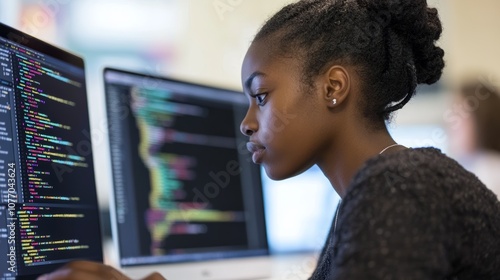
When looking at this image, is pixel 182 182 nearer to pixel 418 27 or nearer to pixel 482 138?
pixel 418 27

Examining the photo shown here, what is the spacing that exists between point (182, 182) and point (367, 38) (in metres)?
0.49

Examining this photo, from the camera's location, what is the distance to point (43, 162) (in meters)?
0.98

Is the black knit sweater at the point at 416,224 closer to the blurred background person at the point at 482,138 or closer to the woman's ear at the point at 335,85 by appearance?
the woman's ear at the point at 335,85

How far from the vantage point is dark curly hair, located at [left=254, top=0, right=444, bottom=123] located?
3.63 ft

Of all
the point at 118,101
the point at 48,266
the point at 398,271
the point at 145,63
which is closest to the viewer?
the point at 398,271

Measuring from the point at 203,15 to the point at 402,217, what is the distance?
79.2 inches

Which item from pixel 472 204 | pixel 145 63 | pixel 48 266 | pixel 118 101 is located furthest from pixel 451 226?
pixel 145 63

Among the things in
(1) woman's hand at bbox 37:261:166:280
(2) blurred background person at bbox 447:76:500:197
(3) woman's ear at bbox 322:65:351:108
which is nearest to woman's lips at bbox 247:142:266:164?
(3) woman's ear at bbox 322:65:351:108

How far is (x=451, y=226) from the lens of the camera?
0.80 m

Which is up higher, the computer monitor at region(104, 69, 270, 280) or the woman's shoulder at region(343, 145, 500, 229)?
the computer monitor at region(104, 69, 270, 280)

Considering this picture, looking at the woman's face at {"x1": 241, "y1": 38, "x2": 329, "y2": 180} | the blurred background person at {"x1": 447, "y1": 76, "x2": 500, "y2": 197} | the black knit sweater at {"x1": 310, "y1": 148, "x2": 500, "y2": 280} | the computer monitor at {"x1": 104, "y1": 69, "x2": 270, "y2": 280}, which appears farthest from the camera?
the blurred background person at {"x1": 447, "y1": 76, "x2": 500, "y2": 197}

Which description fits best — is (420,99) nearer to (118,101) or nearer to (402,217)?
(118,101)

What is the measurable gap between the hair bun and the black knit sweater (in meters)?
0.31

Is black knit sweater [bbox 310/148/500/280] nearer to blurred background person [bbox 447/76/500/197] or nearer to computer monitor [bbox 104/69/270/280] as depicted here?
computer monitor [bbox 104/69/270/280]
